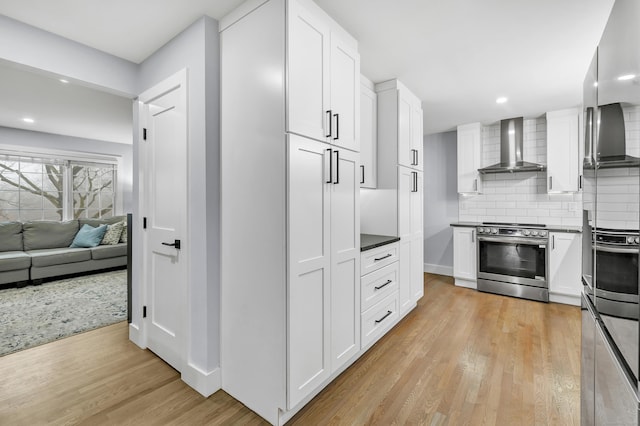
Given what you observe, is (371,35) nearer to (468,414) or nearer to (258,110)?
(258,110)

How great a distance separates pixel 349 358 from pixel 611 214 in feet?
5.87

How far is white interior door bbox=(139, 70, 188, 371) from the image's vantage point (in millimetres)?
2080

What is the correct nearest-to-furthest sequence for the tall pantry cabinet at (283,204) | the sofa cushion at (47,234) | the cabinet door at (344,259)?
1. the tall pantry cabinet at (283,204)
2. the cabinet door at (344,259)
3. the sofa cushion at (47,234)

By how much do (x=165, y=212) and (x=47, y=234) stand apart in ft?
13.6

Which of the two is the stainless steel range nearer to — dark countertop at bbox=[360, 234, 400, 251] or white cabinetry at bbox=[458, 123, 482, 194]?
white cabinetry at bbox=[458, 123, 482, 194]

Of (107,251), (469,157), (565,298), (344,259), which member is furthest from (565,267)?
(107,251)

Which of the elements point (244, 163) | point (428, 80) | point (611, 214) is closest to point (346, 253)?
point (244, 163)

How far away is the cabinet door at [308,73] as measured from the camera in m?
1.62

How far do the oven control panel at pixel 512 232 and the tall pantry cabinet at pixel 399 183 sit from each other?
131 cm

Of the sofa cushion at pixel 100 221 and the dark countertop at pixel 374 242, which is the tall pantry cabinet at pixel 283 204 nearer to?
the dark countertop at pixel 374 242

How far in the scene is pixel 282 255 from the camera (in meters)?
1.60

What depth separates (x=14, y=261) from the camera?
13.3ft

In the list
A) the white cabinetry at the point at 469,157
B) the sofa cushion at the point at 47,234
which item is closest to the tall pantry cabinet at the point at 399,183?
the white cabinetry at the point at 469,157

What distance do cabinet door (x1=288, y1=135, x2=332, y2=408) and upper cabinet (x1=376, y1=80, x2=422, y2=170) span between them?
1334 mm
